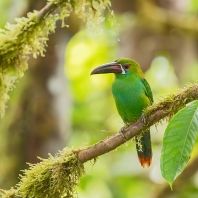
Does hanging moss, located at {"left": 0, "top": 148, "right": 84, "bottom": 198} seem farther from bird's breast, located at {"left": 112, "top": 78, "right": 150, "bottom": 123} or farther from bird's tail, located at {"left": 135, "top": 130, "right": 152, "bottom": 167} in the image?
bird's breast, located at {"left": 112, "top": 78, "right": 150, "bottom": 123}

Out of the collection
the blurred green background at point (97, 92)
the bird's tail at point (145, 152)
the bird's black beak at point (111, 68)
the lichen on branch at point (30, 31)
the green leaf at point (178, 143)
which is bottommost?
the green leaf at point (178, 143)

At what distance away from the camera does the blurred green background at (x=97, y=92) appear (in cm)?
446

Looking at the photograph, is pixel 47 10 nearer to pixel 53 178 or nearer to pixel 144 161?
pixel 53 178

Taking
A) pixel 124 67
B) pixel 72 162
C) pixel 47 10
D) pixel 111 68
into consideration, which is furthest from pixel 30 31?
pixel 124 67

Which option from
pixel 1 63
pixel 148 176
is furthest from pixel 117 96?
pixel 148 176

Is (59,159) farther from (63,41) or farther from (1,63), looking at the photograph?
(63,41)

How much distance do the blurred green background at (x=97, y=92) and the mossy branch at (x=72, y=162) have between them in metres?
0.56

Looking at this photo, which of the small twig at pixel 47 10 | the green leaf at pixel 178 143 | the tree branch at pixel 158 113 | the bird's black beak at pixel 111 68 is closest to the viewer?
the green leaf at pixel 178 143

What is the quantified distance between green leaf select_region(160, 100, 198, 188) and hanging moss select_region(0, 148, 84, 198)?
0.55 meters

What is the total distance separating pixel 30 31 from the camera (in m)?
2.44

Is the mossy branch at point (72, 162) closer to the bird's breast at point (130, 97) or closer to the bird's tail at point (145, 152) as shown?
the bird's tail at point (145, 152)

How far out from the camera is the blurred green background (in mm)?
4457

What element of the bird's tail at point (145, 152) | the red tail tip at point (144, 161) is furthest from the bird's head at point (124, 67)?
the red tail tip at point (144, 161)

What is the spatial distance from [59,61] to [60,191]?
2.44 m
